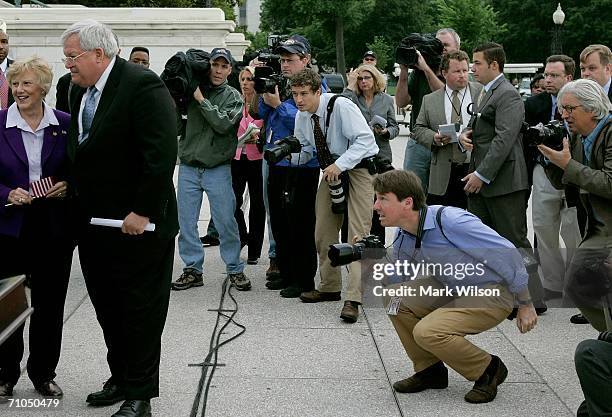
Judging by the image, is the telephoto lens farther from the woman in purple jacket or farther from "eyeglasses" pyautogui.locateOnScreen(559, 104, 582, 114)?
the woman in purple jacket

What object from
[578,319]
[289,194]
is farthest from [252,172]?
[578,319]

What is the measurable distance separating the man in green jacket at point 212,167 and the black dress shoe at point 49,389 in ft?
9.08

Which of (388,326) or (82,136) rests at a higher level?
(82,136)

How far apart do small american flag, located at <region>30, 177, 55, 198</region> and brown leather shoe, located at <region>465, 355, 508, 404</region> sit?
252cm

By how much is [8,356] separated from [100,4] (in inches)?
1228

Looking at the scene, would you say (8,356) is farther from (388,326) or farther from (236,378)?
(388,326)

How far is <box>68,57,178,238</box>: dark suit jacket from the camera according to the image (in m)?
4.71

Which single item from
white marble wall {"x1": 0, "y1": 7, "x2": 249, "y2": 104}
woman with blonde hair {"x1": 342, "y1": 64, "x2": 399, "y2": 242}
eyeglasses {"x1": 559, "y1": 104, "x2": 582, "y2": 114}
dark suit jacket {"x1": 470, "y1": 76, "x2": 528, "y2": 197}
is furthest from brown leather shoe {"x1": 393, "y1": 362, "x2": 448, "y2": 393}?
white marble wall {"x1": 0, "y1": 7, "x2": 249, "y2": 104}

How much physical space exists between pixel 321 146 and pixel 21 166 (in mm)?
2699

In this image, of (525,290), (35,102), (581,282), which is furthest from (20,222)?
(581,282)

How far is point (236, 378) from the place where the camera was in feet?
18.6

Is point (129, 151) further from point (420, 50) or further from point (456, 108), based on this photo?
point (420, 50)

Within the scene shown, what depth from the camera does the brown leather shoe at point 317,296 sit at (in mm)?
7605

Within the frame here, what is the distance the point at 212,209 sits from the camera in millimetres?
8156
